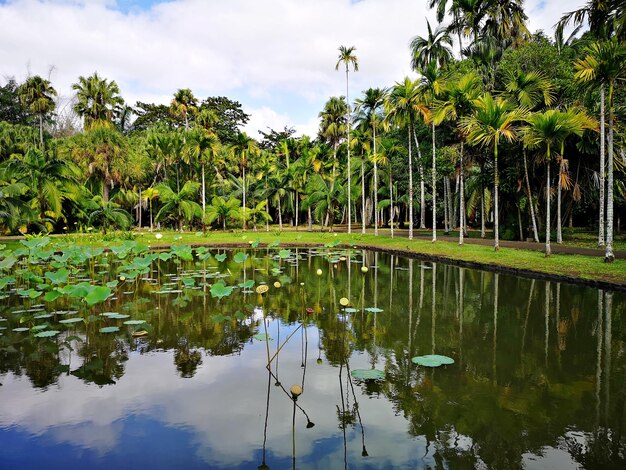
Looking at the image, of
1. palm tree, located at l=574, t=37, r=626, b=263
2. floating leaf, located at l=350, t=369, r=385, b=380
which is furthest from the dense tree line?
floating leaf, located at l=350, t=369, r=385, b=380

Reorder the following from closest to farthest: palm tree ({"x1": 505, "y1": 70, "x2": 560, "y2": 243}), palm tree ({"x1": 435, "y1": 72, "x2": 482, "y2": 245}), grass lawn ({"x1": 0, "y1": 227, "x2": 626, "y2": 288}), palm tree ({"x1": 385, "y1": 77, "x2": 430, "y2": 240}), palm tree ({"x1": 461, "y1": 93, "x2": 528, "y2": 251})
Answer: grass lawn ({"x1": 0, "y1": 227, "x2": 626, "y2": 288}), palm tree ({"x1": 461, "y1": 93, "x2": 528, "y2": 251}), palm tree ({"x1": 435, "y1": 72, "x2": 482, "y2": 245}), palm tree ({"x1": 505, "y1": 70, "x2": 560, "y2": 243}), palm tree ({"x1": 385, "y1": 77, "x2": 430, "y2": 240})

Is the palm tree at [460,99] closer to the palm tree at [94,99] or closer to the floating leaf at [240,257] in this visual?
the floating leaf at [240,257]

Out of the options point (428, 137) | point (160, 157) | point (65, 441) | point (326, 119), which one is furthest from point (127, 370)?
point (326, 119)

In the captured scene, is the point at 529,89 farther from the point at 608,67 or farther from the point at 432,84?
the point at 608,67

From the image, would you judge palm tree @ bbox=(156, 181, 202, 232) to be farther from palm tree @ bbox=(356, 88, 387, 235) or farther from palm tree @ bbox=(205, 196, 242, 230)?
palm tree @ bbox=(356, 88, 387, 235)

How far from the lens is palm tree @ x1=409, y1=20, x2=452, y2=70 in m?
26.1

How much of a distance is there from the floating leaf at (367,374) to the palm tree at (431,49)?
2470 centimetres

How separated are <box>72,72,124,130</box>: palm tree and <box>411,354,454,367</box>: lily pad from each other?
1559 inches

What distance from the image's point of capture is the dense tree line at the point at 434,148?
16500 mm

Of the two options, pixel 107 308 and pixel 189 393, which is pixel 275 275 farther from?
pixel 189 393

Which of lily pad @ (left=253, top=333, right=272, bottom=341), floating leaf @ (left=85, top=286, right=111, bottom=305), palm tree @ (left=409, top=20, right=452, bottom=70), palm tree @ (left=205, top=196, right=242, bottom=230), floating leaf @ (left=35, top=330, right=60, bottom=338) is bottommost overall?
lily pad @ (left=253, top=333, right=272, bottom=341)

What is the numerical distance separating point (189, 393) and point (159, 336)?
233 centimetres

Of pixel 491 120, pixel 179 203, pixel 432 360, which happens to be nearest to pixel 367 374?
pixel 432 360

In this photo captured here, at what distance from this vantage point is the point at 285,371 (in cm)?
535
